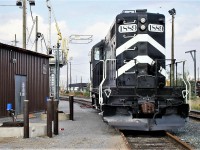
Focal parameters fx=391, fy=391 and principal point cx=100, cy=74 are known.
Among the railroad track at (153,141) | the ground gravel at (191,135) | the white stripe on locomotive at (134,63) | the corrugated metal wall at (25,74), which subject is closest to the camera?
the railroad track at (153,141)

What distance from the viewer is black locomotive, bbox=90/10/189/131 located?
1151cm

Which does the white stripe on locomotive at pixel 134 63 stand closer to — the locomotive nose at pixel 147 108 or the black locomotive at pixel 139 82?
the black locomotive at pixel 139 82

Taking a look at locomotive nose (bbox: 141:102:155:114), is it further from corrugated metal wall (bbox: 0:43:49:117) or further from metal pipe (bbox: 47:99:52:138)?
corrugated metal wall (bbox: 0:43:49:117)

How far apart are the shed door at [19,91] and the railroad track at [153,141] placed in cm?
843

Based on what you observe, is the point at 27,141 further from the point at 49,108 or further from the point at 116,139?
the point at 116,139

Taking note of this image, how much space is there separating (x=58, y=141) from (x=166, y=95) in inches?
140

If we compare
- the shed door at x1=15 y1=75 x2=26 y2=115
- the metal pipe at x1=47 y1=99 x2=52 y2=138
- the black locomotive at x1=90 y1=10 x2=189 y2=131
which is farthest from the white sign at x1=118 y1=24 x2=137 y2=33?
the shed door at x1=15 y1=75 x2=26 y2=115

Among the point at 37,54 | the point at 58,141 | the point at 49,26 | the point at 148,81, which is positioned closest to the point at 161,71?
the point at 148,81

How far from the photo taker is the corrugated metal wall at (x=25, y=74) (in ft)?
59.3

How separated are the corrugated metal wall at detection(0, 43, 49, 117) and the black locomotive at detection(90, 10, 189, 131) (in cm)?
603

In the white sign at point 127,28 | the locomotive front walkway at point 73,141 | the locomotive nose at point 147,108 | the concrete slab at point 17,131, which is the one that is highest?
the white sign at point 127,28

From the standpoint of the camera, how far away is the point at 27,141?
10336 mm

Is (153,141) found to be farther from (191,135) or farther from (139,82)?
(139,82)

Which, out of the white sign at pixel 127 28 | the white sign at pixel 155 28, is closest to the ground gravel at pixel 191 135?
the white sign at pixel 155 28
